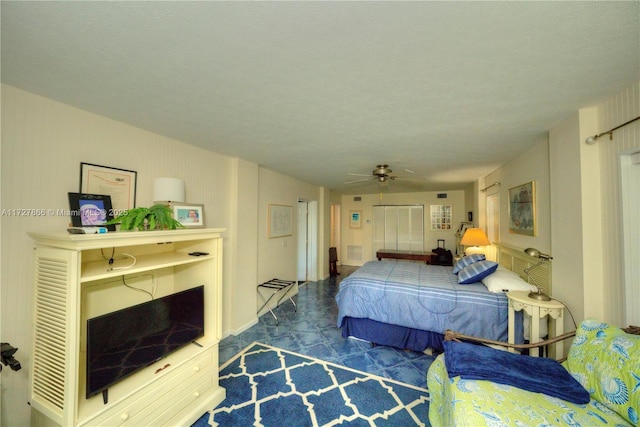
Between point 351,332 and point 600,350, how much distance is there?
2245 millimetres

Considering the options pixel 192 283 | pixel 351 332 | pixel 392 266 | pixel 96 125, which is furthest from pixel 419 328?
pixel 96 125

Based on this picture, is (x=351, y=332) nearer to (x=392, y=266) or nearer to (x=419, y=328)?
(x=419, y=328)

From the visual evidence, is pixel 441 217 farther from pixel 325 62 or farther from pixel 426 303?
pixel 325 62

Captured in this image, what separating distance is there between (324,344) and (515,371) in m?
1.99

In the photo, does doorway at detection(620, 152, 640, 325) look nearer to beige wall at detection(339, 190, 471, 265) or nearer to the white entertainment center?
the white entertainment center

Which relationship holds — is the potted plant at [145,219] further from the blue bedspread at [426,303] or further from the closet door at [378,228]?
the closet door at [378,228]

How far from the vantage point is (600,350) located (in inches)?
53.7

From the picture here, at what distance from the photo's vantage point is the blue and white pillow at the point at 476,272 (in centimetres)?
278

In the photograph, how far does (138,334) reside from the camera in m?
1.72

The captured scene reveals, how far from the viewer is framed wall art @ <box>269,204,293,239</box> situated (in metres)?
4.18

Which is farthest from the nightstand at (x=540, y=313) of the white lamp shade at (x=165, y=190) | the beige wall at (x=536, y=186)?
the white lamp shade at (x=165, y=190)

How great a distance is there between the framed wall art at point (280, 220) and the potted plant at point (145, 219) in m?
2.33

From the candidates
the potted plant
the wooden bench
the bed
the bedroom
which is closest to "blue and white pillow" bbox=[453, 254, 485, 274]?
the bed

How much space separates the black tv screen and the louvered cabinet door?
0.45 ft
